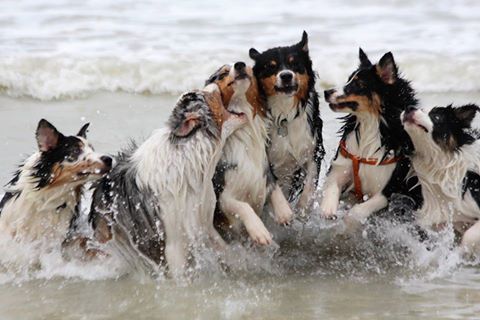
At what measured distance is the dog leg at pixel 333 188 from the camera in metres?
6.23

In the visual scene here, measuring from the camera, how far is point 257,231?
5902 mm

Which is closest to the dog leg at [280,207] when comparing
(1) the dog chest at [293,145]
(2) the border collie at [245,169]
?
(2) the border collie at [245,169]

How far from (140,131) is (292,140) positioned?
379 centimetres

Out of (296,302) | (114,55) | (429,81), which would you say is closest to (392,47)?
(429,81)

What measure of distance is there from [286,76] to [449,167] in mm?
1216

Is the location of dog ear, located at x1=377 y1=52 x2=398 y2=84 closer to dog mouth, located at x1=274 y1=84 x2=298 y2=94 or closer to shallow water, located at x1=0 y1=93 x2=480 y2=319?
dog mouth, located at x1=274 y1=84 x2=298 y2=94

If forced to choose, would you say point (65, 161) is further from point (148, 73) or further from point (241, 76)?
point (148, 73)

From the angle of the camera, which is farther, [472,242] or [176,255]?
[472,242]

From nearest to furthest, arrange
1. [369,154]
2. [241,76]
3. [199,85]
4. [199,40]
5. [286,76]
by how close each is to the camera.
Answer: [241,76] < [286,76] < [369,154] < [199,85] < [199,40]

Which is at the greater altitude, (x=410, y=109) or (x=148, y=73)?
(x=410, y=109)

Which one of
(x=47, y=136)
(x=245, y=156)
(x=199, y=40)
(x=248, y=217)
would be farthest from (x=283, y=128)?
(x=199, y=40)

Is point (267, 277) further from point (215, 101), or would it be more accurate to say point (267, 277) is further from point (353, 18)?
point (353, 18)

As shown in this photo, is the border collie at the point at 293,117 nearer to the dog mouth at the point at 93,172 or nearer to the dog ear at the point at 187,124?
the dog ear at the point at 187,124

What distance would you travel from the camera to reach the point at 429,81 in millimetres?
11938
